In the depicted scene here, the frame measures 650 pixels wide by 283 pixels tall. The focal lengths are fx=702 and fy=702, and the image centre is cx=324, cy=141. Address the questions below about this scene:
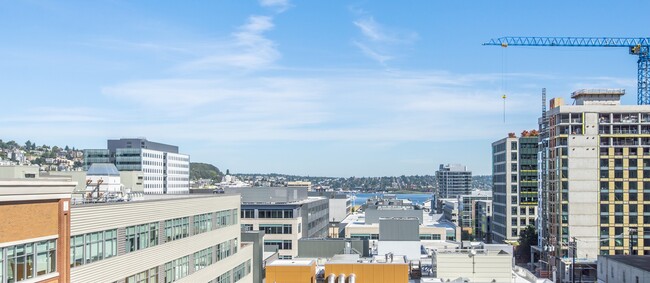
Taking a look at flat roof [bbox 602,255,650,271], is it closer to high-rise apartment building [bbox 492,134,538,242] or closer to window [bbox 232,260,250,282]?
window [bbox 232,260,250,282]

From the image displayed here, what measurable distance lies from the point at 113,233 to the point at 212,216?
2130cm

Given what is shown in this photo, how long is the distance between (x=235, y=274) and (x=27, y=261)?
1604 inches

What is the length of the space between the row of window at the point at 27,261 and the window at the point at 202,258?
1002 inches

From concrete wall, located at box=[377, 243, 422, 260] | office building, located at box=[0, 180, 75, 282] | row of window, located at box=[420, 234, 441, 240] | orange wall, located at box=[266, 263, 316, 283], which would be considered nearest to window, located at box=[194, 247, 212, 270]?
orange wall, located at box=[266, 263, 316, 283]

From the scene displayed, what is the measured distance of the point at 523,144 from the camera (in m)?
172

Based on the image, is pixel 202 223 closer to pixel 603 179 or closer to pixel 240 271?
pixel 240 271

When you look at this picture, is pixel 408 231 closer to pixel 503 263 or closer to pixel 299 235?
pixel 299 235

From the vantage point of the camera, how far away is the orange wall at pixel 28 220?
3106 cm

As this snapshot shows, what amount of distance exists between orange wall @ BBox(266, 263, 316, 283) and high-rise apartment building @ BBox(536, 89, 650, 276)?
3040 inches

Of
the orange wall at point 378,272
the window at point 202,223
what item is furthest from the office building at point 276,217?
the orange wall at point 378,272

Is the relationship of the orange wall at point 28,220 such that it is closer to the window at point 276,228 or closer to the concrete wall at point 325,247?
the concrete wall at point 325,247

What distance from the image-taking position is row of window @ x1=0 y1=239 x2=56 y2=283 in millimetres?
31172

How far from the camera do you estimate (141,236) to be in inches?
1884

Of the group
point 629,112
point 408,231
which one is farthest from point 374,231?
point 629,112
